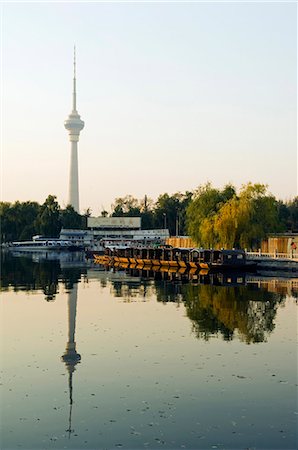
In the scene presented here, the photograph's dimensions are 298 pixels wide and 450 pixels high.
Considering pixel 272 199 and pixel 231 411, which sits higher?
pixel 272 199

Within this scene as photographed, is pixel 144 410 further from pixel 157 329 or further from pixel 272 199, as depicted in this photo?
pixel 272 199

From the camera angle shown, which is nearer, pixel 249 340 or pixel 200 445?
pixel 200 445

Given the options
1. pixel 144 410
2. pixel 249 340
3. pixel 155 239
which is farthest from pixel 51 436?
pixel 155 239

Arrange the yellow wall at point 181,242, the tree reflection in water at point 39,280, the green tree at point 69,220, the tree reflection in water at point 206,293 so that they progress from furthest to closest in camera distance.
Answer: the green tree at point 69,220, the yellow wall at point 181,242, the tree reflection in water at point 39,280, the tree reflection in water at point 206,293

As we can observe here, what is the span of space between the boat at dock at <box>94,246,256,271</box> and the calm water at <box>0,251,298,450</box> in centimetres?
2829

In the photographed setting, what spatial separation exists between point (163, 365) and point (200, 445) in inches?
343

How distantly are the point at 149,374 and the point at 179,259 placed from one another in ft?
205

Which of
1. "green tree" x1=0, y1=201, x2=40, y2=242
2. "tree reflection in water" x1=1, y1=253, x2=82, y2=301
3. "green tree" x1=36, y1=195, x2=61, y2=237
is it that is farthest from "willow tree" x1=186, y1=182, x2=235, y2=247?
"green tree" x1=0, y1=201, x2=40, y2=242

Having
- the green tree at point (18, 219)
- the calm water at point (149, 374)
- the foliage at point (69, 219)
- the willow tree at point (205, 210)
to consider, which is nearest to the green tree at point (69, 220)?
the foliage at point (69, 219)

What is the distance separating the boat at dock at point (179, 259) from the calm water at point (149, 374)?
28.3 metres

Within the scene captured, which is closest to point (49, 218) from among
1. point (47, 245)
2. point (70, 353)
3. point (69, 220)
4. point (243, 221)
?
point (69, 220)

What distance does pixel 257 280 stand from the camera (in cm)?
6450

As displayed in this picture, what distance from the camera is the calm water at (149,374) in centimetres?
1806

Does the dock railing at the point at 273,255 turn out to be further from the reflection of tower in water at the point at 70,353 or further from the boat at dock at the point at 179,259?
the reflection of tower in water at the point at 70,353
